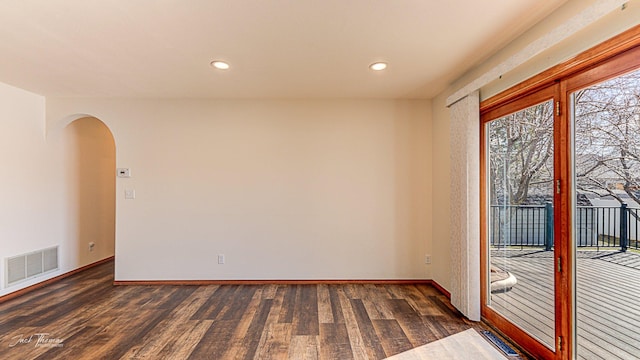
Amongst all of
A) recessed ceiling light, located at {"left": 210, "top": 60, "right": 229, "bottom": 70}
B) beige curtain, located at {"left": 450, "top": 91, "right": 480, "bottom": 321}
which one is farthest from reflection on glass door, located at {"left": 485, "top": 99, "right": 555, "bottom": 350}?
recessed ceiling light, located at {"left": 210, "top": 60, "right": 229, "bottom": 70}

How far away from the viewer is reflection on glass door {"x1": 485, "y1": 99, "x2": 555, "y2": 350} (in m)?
2.14

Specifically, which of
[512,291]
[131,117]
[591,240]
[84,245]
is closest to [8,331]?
[84,245]

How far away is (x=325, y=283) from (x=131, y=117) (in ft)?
11.0

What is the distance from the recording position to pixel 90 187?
4.50m

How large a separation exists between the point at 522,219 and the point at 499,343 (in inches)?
40.7

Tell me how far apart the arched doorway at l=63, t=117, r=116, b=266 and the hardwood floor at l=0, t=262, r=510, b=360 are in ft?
2.75

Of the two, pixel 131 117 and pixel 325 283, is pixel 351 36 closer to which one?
pixel 325 283

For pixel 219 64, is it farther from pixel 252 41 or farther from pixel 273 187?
pixel 273 187

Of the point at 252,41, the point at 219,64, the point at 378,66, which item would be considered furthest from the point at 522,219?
the point at 219,64

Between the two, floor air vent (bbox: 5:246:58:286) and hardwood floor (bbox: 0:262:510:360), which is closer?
hardwood floor (bbox: 0:262:510:360)

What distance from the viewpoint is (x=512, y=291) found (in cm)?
252

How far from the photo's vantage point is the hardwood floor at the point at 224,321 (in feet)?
7.66

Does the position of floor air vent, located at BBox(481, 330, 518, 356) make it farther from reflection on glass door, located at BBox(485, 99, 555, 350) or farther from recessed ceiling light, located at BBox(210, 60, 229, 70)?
recessed ceiling light, located at BBox(210, 60, 229, 70)

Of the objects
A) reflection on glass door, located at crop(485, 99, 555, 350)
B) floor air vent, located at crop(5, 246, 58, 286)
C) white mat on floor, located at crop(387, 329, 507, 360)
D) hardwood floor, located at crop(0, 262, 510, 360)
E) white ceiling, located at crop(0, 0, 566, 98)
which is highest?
white ceiling, located at crop(0, 0, 566, 98)
